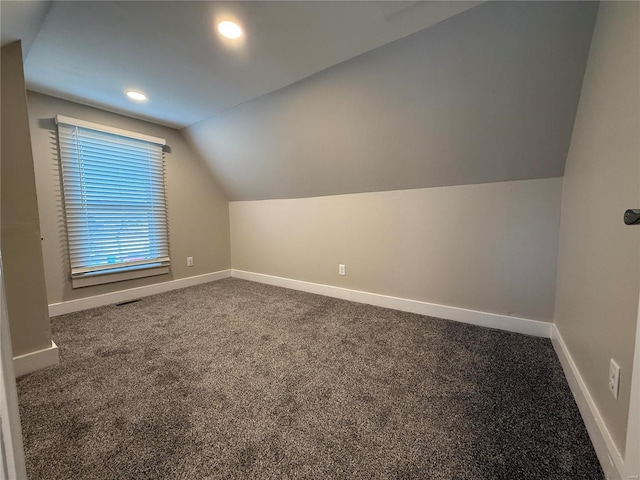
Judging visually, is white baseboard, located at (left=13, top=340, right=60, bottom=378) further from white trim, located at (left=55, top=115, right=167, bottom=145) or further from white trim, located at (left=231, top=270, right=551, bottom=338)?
white trim, located at (left=231, top=270, right=551, bottom=338)

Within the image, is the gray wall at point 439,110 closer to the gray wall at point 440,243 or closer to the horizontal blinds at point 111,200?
the gray wall at point 440,243

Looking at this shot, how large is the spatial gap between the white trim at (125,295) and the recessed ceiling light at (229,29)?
112 inches

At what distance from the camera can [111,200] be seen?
9.21 feet

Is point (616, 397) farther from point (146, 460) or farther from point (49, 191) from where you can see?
point (49, 191)

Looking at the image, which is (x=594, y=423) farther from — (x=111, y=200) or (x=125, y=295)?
(x=111, y=200)

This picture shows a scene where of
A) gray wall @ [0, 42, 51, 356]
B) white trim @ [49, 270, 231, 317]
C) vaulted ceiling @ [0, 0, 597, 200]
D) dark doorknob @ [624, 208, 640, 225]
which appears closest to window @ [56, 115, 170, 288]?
white trim @ [49, 270, 231, 317]

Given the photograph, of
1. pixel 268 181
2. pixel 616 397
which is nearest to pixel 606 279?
pixel 616 397

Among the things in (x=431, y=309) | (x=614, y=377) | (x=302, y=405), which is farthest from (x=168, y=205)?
(x=614, y=377)

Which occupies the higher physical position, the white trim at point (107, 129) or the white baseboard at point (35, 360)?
the white trim at point (107, 129)

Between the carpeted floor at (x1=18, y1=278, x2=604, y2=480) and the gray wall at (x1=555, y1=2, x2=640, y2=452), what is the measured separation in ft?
0.99

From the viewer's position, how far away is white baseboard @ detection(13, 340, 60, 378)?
155 centimetres

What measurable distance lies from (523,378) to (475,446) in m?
0.68

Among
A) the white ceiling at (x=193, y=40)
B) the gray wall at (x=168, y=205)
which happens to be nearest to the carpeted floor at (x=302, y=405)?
the gray wall at (x=168, y=205)

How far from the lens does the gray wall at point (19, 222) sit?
1.48 metres
